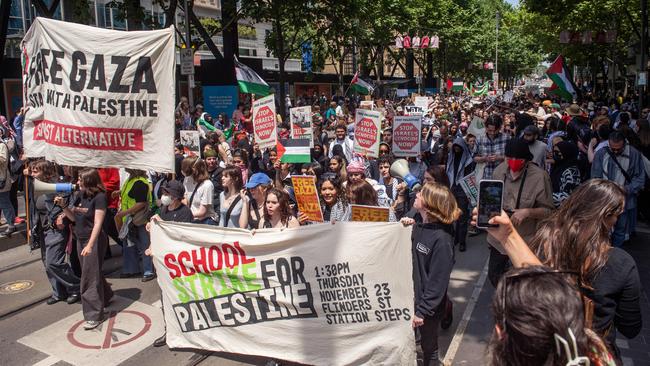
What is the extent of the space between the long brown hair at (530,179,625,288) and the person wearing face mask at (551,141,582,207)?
148 inches

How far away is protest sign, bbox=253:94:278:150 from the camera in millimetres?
9203

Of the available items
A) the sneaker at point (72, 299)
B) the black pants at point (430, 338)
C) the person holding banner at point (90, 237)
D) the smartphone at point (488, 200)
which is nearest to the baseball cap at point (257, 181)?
the person holding banner at point (90, 237)

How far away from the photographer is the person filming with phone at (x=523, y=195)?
4617mm

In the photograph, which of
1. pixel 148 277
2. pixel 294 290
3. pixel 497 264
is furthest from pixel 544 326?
pixel 148 277

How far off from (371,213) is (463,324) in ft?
5.09

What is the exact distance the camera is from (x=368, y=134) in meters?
8.95

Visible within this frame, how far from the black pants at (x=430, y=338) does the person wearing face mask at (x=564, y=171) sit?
290 cm

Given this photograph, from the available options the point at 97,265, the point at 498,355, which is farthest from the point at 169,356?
the point at 498,355

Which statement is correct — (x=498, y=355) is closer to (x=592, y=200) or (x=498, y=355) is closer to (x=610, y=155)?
(x=592, y=200)

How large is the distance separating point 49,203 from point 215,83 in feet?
36.6

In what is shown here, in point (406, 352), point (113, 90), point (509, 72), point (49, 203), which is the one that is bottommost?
point (406, 352)

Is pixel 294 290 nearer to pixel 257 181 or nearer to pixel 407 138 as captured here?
pixel 257 181

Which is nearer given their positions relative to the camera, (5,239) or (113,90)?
(113,90)

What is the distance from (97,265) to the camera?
5.72m
